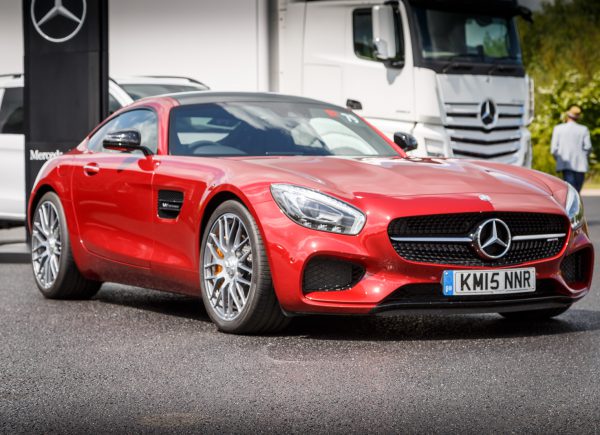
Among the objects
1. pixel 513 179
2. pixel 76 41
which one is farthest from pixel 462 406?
pixel 76 41

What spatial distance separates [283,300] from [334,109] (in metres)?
2.36

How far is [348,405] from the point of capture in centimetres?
530

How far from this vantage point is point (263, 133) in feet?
26.9

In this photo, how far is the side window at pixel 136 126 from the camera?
8.44 meters

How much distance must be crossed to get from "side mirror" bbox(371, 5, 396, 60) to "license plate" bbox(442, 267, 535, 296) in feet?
27.7

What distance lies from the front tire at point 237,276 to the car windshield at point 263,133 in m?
0.83

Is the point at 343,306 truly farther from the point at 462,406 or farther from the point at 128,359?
the point at 462,406

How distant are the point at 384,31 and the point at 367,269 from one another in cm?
890

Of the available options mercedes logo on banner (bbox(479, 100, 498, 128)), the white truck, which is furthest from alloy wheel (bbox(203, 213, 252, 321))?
mercedes logo on banner (bbox(479, 100, 498, 128))

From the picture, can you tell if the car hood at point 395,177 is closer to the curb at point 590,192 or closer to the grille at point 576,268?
the grille at point 576,268

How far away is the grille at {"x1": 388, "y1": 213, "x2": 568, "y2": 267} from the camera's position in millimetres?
6793

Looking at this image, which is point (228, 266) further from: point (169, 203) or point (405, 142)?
point (405, 142)

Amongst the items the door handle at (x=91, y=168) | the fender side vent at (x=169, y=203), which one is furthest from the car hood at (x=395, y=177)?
the door handle at (x=91, y=168)

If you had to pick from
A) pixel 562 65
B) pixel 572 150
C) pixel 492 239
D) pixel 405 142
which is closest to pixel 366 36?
pixel 572 150
